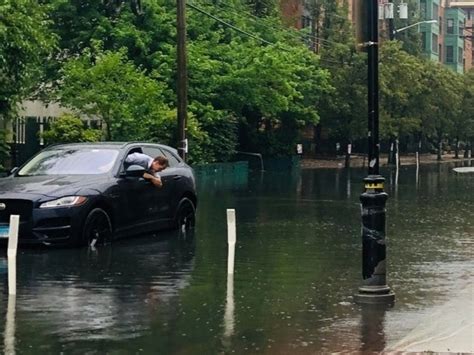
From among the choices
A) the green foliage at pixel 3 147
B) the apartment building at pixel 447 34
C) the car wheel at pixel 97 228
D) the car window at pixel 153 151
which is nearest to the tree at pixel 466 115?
the apartment building at pixel 447 34

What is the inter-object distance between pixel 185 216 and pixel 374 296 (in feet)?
26.8

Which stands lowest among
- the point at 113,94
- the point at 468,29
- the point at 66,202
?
the point at 66,202

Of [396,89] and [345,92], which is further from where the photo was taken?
[396,89]

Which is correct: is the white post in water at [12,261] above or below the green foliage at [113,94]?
below

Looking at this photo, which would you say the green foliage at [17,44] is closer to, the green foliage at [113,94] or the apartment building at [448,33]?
the green foliage at [113,94]

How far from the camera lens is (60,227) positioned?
1380 cm

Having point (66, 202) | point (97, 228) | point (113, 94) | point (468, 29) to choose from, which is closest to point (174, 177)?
point (97, 228)

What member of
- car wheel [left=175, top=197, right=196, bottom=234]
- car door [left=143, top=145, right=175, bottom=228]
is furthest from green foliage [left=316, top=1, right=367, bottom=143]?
car door [left=143, top=145, right=175, bottom=228]

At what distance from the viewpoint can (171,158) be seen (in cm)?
1747

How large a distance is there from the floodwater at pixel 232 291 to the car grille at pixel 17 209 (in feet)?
1.85

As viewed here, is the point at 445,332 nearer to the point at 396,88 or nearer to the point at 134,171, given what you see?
the point at 134,171

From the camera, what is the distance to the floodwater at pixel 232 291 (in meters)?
8.12

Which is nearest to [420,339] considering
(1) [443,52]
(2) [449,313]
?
(2) [449,313]

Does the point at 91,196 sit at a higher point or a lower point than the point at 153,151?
lower
